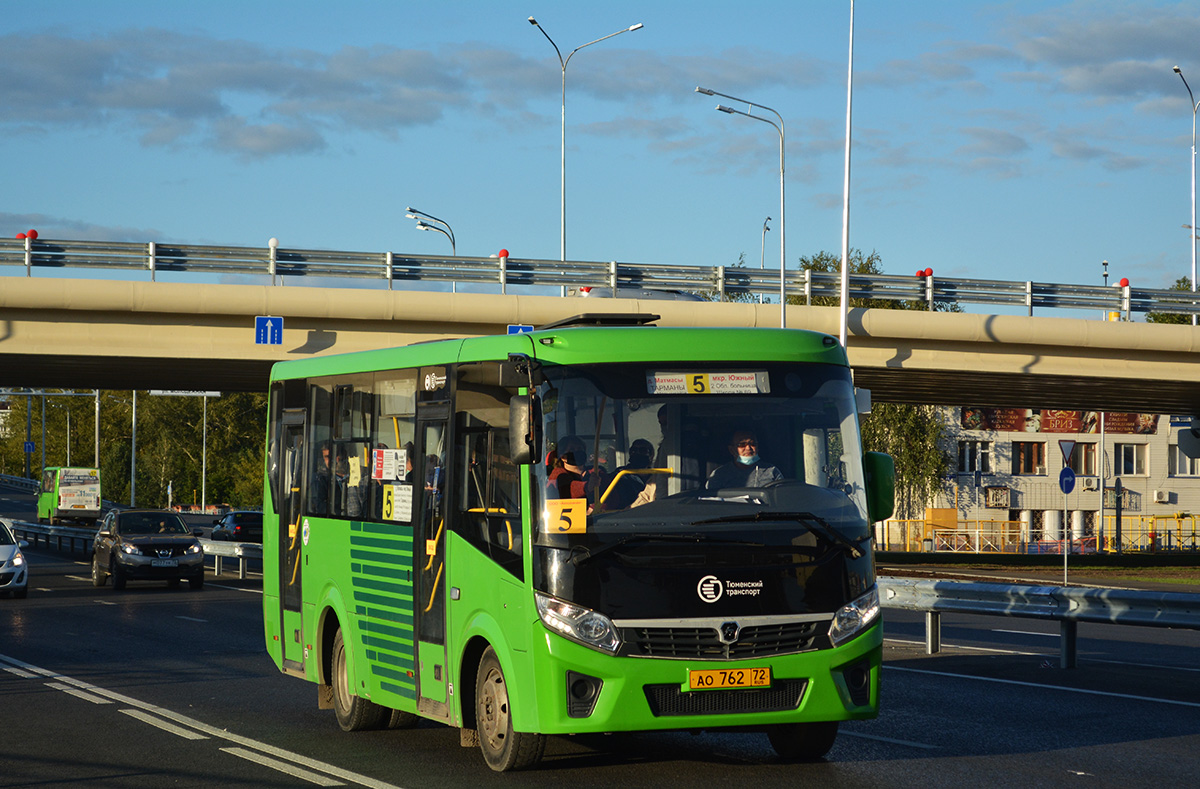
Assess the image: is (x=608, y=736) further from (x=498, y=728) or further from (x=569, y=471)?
(x=569, y=471)

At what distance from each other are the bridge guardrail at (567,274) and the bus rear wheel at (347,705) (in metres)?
21.7

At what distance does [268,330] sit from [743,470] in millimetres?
24680

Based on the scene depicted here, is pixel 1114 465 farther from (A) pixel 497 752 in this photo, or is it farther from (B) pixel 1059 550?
(A) pixel 497 752

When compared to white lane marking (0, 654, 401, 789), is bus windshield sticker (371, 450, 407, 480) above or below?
above

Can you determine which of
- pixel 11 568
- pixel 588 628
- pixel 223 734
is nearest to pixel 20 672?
pixel 223 734

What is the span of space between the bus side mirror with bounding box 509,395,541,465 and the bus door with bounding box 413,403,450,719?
117 centimetres

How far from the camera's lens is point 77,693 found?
13.2 metres

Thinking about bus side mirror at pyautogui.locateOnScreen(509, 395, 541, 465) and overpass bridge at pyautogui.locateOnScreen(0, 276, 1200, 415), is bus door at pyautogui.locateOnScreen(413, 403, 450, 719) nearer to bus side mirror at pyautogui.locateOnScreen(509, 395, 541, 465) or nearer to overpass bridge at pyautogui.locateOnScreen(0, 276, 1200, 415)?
bus side mirror at pyautogui.locateOnScreen(509, 395, 541, 465)

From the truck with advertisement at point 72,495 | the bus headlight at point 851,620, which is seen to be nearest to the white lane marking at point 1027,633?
the bus headlight at point 851,620

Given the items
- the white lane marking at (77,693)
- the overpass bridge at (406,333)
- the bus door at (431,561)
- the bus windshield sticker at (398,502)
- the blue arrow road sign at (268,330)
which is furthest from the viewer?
the blue arrow road sign at (268,330)

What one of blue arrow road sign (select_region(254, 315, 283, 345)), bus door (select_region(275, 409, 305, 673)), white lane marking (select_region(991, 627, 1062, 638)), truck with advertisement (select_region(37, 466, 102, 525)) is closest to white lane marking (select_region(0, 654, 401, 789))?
bus door (select_region(275, 409, 305, 673))

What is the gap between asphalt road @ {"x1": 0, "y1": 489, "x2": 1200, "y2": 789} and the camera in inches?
347

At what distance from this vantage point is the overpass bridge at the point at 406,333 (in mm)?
31484

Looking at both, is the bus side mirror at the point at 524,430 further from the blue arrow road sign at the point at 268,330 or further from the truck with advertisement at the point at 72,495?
the truck with advertisement at the point at 72,495
